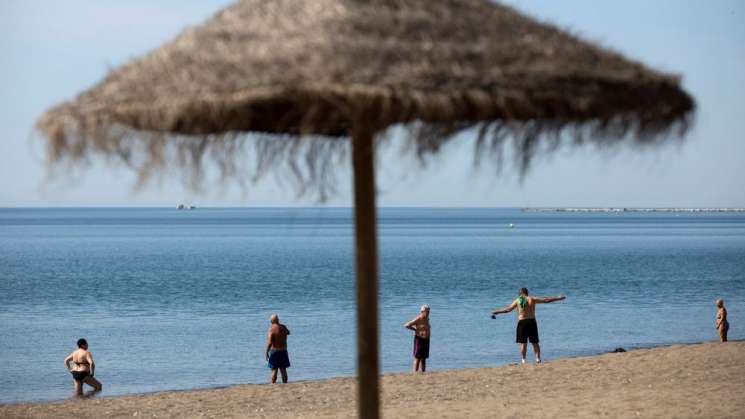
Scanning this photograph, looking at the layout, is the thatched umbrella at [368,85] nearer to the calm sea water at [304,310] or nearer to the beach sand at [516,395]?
the calm sea water at [304,310]

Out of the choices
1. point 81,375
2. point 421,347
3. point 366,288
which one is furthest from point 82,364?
point 366,288

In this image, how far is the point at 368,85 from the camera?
409cm

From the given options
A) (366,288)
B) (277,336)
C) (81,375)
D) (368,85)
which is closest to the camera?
(368,85)

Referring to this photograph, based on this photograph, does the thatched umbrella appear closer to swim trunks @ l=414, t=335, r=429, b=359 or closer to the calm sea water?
the calm sea water

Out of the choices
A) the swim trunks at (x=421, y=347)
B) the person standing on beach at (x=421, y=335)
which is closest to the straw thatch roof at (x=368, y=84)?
the person standing on beach at (x=421, y=335)

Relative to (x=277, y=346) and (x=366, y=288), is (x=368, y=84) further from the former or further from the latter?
(x=277, y=346)

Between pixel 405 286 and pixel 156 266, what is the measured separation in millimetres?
26519

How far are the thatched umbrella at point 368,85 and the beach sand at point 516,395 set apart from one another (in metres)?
6.73

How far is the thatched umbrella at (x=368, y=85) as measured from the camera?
4184 mm

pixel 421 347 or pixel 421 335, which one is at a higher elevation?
pixel 421 335

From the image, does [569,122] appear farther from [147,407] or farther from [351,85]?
[147,407]

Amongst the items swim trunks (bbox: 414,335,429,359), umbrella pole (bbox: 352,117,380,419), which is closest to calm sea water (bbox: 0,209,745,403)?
umbrella pole (bbox: 352,117,380,419)

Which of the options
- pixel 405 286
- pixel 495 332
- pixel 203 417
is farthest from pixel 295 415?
pixel 405 286

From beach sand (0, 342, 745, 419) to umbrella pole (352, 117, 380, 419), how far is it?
6214 millimetres
